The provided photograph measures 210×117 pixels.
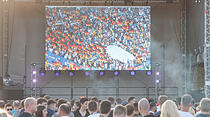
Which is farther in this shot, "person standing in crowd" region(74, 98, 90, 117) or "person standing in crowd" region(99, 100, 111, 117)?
"person standing in crowd" region(74, 98, 90, 117)

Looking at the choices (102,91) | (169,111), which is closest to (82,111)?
(169,111)

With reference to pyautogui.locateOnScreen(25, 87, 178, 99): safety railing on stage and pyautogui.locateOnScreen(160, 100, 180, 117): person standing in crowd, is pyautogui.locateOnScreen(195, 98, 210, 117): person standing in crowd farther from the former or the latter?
pyautogui.locateOnScreen(25, 87, 178, 99): safety railing on stage

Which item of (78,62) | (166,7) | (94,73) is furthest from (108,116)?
(166,7)

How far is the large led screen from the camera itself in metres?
20.2

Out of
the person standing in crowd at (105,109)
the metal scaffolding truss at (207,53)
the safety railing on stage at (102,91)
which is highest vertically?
the metal scaffolding truss at (207,53)

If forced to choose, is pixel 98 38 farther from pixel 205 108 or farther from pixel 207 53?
pixel 205 108

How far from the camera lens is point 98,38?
20.3 metres

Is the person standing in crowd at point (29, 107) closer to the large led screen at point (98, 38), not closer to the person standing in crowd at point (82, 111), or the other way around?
the person standing in crowd at point (82, 111)

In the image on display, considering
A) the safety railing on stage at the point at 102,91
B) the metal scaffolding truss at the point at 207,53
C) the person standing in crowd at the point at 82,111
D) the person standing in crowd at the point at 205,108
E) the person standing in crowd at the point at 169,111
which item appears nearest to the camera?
the person standing in crowd at the point at 169,111

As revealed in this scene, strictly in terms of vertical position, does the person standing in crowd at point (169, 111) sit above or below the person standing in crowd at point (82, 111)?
above

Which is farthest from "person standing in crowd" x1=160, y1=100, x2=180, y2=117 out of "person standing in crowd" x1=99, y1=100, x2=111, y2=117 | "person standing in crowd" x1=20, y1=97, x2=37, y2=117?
"person standing in crowd" x1=20, y1=97, x2=37, y2=117

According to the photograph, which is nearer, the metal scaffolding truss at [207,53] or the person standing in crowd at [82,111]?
the person standing in crowd at [82,111]

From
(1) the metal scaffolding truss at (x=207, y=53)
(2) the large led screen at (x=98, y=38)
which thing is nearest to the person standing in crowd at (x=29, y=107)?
(1) the metal scaffolding truss at (x=207, y=53)

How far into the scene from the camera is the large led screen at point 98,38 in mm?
20172
